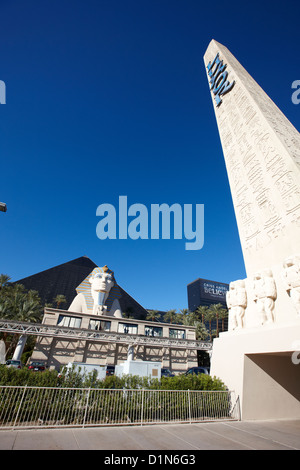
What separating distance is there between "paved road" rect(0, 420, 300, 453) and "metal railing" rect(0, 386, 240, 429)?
1.79 ft

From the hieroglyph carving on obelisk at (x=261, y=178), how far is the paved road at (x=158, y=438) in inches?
154

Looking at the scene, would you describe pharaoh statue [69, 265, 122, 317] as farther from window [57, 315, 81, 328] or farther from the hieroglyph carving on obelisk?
the hieroglyph carving on obelisk

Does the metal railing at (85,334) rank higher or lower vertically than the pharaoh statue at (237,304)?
lower

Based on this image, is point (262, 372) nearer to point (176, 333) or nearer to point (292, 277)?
point (292, 277)

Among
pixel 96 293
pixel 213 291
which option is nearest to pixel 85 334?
pixel 96 293

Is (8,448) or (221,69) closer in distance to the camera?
(8,448)

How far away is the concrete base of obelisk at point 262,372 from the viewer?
8.42 m

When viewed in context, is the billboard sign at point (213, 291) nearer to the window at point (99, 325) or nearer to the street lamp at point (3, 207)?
the window at point (99, 325)

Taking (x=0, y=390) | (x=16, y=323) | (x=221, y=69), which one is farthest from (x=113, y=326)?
(x=221, y=69)

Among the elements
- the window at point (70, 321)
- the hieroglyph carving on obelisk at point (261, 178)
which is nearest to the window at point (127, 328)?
the window at point (70, 321)

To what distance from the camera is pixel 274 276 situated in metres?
9.45

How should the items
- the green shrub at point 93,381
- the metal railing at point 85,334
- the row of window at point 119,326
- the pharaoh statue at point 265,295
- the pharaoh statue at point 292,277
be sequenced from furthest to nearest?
1. the row of window at point 119,326
2. the metal railing at point 85,334
3. the pharaoh statue at point 265,295
4. the pharaoh statue at point 292,277
5. the green shrub at point 93,381
